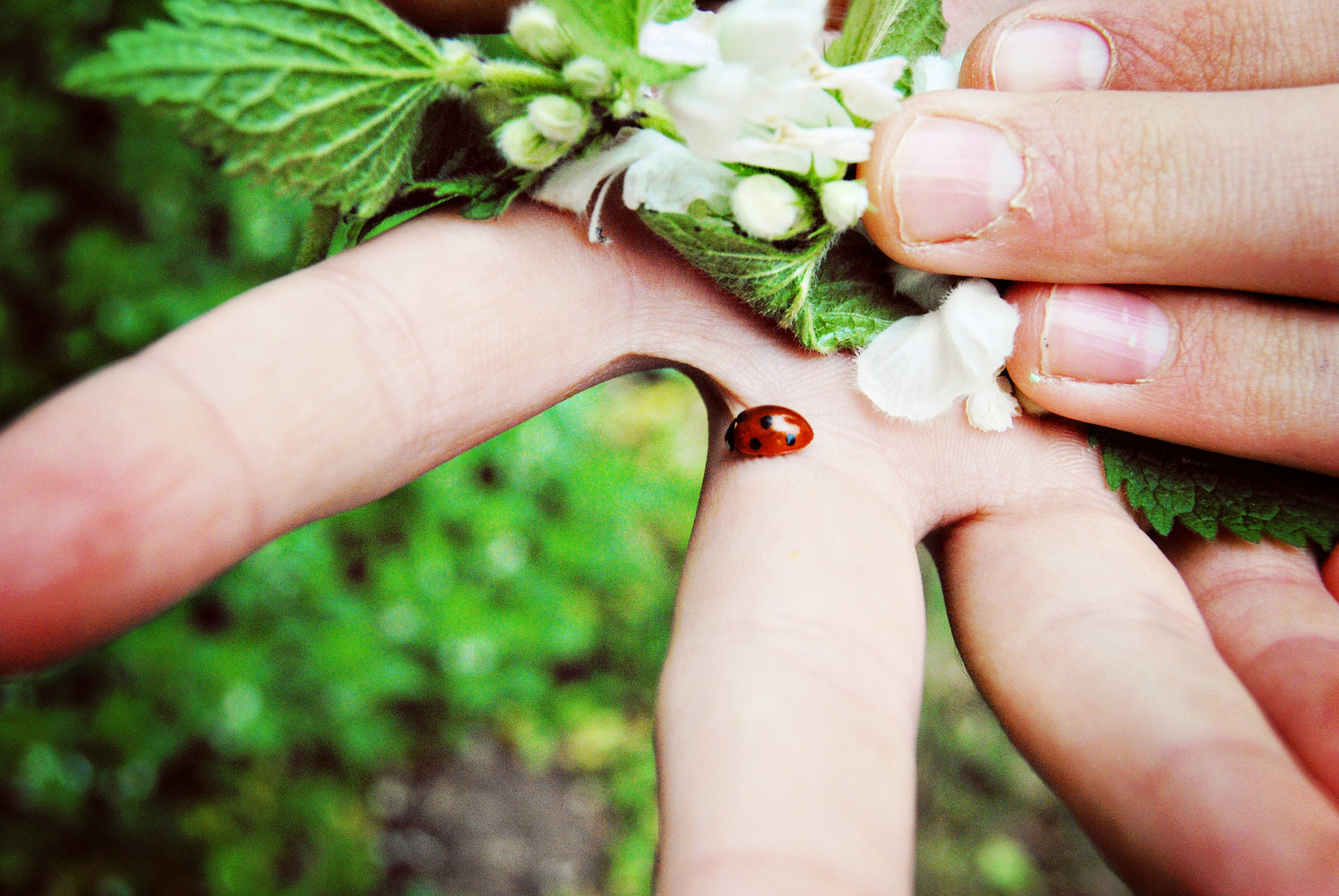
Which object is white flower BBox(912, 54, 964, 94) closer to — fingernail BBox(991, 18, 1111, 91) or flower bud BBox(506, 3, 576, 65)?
fingernail BBox(991, 18, 1111, 91)

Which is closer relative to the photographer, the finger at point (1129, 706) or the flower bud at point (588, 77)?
the finger at point (1129, 706)

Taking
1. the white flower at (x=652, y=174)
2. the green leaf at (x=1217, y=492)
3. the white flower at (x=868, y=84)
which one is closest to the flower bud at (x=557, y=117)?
the white flower at (x=652, y=174)

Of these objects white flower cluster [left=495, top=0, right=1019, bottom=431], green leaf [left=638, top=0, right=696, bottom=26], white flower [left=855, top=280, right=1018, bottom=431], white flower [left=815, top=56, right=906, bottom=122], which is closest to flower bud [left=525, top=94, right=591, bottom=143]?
white flower cluster [left=495, top=0, right=1019, bottom=431]

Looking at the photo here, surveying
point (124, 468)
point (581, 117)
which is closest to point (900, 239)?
point (581, 117)

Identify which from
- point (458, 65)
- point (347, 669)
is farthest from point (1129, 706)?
point (347, 669)

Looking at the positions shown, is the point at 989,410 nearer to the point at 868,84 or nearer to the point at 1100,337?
the point at 1100,337

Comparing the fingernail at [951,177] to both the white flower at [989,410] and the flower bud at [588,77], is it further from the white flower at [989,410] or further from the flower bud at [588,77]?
the flower bud at [588,77]

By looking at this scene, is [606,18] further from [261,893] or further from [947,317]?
[261,893]
